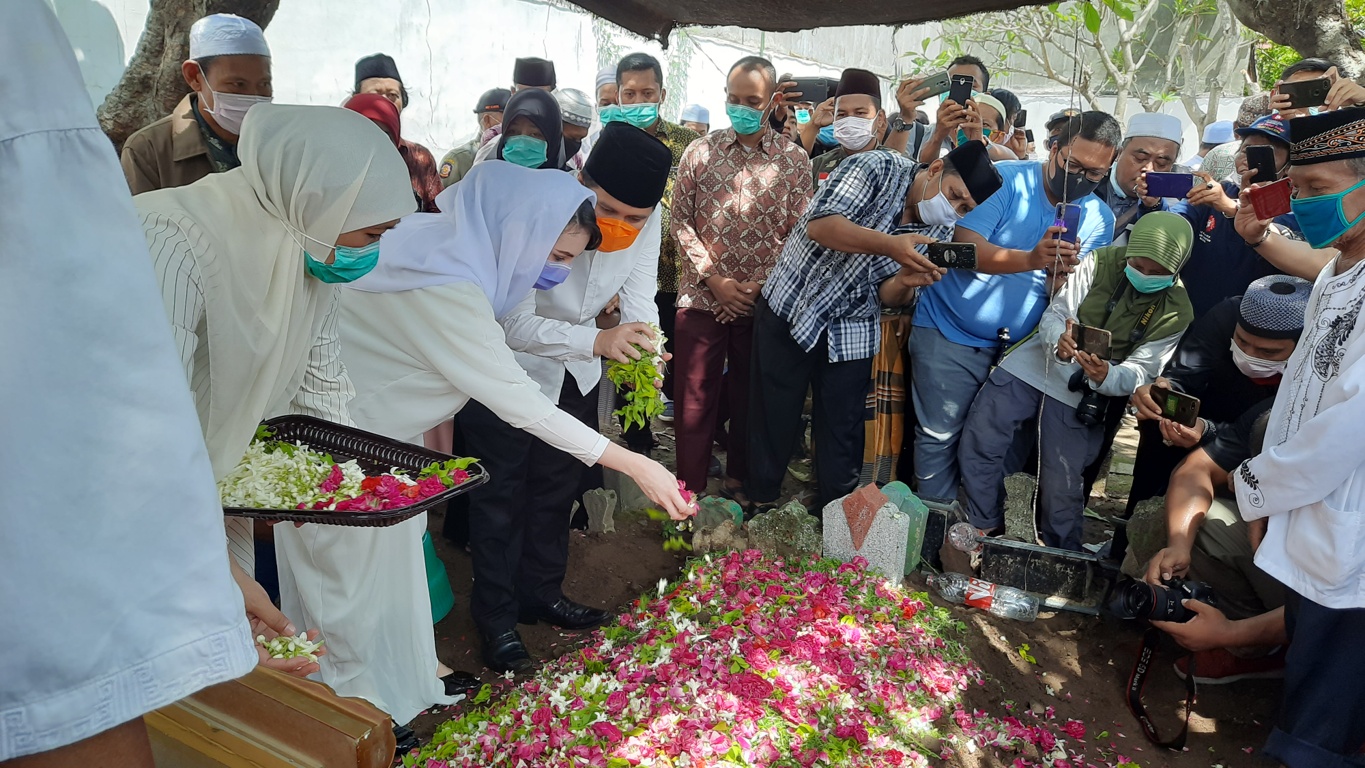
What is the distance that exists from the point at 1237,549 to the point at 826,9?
278cm

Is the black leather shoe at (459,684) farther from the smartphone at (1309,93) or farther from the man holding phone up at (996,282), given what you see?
the smartphone at (1309,93)

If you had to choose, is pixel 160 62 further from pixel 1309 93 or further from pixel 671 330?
pixel 1309 93

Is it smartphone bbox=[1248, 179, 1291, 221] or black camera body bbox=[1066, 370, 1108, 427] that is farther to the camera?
black camera body bbox=[1066, 370, 1108, 427]

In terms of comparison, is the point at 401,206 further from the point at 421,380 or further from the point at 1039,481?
the point at 1039,481

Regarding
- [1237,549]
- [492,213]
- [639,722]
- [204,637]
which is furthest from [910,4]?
[204,637]

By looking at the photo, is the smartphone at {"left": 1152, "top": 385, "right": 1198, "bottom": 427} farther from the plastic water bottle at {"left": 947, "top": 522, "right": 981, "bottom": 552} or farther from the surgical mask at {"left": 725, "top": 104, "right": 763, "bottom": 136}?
the surgical mask at {"left": 725, "top": 104, "right": 763, "bottom": 136}

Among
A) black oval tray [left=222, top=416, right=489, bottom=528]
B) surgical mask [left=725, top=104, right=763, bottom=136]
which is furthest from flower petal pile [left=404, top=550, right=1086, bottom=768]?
surgical mask [left=725, top=104, right=763, bottom=136]

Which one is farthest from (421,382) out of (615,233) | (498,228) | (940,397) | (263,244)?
(940,397)

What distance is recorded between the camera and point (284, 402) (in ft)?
8.41

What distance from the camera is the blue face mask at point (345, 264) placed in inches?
91.1

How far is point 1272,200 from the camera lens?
11.5 feet

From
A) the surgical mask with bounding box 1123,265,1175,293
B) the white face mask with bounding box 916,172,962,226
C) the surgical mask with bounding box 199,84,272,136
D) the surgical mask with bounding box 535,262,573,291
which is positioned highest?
the surgical mask with bounding box 199,84,272,136

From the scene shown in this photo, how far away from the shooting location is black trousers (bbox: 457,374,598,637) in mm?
3426

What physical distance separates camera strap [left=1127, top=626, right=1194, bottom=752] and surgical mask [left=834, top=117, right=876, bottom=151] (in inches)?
Result: 119
